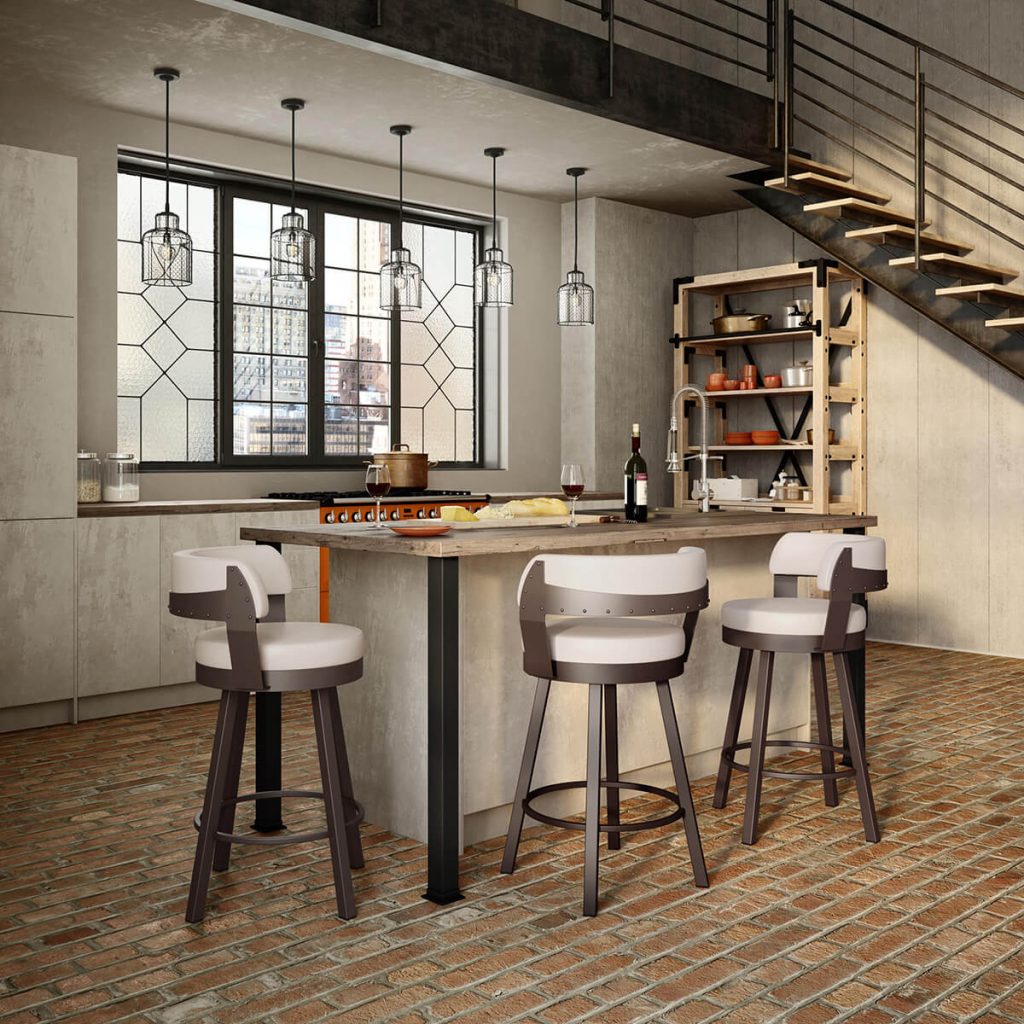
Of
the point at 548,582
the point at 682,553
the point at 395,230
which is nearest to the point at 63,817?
the point at 548,582

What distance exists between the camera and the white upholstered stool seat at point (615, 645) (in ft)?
9.52

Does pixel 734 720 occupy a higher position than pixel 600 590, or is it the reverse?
pixel 600 590

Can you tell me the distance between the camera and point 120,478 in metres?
5.57

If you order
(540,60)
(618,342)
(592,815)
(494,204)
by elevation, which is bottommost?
(592,815)

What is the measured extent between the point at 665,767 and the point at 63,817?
208 centimetres

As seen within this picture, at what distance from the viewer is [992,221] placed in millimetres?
6777

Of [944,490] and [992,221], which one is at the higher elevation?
[992,221]

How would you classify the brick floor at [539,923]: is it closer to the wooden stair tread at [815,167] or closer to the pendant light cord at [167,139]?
the pendant light cord at [167,139]

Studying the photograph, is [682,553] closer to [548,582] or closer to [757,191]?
[548,582]

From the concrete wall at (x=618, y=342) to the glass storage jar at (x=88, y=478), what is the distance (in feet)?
11.6

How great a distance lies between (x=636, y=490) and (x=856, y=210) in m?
3.35

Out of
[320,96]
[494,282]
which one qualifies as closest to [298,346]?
[494,282]

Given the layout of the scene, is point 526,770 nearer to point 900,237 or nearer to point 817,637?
point 817,637

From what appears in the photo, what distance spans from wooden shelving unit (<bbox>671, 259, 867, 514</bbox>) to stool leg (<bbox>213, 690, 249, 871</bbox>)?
197 inches
